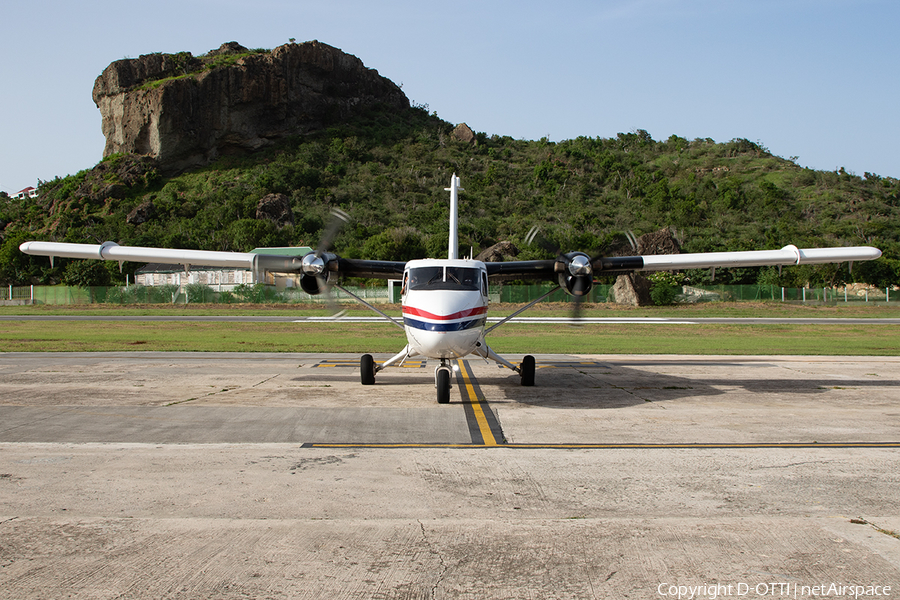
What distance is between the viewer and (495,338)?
32.6 metres

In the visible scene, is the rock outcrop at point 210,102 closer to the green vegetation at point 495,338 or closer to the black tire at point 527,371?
the green vegetation at point 495,338

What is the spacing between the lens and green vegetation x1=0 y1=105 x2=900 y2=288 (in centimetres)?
8319

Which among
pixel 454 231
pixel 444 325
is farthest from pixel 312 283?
pixel 444 325

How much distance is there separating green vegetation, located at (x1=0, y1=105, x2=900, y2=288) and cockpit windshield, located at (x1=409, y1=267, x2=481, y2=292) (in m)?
54.2

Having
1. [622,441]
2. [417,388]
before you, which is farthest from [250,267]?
[622,441]

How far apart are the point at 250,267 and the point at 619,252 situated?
65447 millimetres

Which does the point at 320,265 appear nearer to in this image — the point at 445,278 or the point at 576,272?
the point at 445,278

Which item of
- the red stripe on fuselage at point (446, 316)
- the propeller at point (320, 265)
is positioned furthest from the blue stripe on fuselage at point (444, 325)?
the propeller at point (320, 265)

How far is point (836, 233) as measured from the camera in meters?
91.9

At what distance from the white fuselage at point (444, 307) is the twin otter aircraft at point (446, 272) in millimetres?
20

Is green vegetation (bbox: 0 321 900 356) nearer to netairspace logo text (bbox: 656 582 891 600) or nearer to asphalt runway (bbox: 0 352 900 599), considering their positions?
asphalt runway (bbox: 0 352 900 599)

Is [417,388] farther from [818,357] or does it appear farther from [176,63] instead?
[176,63]

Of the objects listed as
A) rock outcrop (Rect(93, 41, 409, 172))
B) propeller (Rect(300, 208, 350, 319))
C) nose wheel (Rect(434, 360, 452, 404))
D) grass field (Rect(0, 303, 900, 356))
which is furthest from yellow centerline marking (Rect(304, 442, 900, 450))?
rock outcrop (Rect(93, 41, 409, 172))

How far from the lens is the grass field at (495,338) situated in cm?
2648
